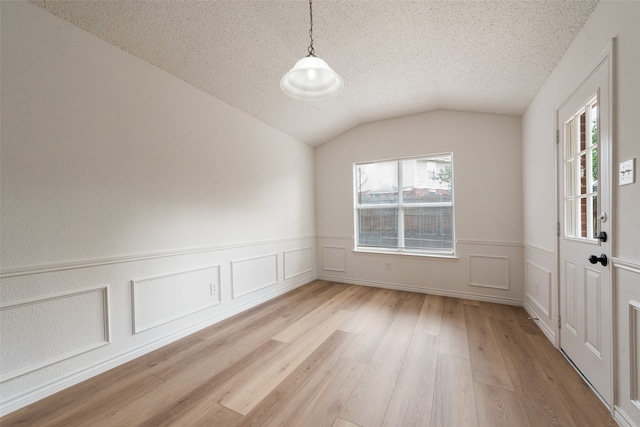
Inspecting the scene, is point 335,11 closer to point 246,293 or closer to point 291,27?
point 291,27

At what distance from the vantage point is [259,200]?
3.51 metres

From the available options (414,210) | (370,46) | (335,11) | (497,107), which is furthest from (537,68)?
(414,210)

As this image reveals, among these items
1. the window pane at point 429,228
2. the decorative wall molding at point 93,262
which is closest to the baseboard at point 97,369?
the decorative wall molding at point 93,262

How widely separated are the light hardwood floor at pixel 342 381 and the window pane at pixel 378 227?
1622 millimetres

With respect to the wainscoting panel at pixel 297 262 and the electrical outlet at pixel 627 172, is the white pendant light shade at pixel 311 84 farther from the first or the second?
the wainscoting panel at pixel 297 262

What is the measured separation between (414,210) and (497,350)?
2257mm

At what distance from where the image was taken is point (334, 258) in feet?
15.1

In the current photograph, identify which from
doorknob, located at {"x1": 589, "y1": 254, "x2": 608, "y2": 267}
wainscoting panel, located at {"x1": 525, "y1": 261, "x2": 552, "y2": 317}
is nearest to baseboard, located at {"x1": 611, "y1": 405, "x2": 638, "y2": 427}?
doorknob, located at {"x1": 589, "y1": 254, "x2": 608, "y2": 267}

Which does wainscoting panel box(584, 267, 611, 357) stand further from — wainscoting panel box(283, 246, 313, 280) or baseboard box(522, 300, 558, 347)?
wainscoting panel box(283, 246, 313, 280)

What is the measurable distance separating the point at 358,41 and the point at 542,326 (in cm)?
332

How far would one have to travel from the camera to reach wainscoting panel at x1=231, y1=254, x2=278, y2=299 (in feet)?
10.3

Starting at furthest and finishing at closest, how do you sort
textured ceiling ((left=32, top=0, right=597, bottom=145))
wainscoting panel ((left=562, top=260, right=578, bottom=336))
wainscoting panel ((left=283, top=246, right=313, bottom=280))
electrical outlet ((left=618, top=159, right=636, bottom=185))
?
wainscoting panel ((left=283, top=246, right=313, bottom=280)) → wainscoting panel ((left=562, top=260, right=578, bottom=336)) → textured ceiling ((left=32, top=0, right=597, bottom=145)) → electrical outlet ((left=618, top=159, right=636, bottom=185))

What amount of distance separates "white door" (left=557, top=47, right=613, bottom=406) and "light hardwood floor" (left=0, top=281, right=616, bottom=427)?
9.7 inches

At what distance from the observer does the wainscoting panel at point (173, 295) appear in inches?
86.8
